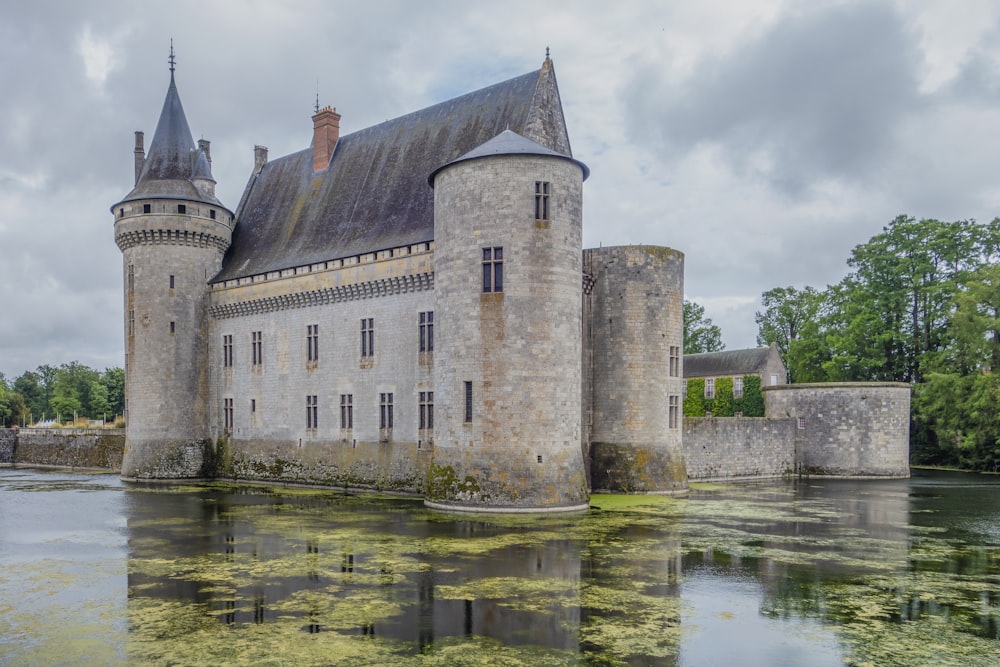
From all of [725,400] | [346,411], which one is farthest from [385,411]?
[725,400]

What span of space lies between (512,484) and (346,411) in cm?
853

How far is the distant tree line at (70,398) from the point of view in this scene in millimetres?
73750

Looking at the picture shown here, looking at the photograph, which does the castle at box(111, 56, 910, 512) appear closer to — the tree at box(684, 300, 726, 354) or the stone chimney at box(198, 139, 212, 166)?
the stone chimney at box(198, 139, 212, 166)

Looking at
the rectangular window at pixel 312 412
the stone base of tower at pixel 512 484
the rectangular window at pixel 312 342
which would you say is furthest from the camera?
the rectangular window at pixel 312 342

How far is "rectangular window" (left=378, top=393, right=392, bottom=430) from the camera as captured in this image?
82.3ft

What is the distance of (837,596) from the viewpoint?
446 inches

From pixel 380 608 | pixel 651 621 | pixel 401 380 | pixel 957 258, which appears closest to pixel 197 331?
pixel 401 380

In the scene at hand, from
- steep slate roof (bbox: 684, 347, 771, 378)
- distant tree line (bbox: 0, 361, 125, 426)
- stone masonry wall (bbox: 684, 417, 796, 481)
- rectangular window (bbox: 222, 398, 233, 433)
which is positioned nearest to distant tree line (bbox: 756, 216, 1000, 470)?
steep slate roof (bbox: 684, 347, 771, 378)

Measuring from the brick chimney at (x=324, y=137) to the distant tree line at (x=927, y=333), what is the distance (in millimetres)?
26554

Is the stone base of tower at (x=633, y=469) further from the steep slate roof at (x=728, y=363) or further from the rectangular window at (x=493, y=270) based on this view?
the steep slate roof at (x=728, y=363)

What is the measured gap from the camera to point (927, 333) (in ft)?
132

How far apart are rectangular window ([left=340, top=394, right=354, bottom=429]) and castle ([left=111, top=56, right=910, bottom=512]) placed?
5 centimetres

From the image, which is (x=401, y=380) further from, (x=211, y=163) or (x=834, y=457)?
(x=834, y=457)

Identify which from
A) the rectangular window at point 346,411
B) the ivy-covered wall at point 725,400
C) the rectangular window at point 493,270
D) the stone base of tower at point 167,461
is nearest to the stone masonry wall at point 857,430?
the ivy-covered wall at point 725,400
